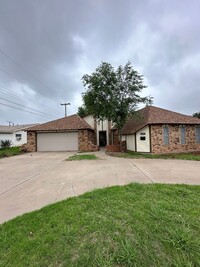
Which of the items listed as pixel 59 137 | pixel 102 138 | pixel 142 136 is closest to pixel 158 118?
pixel 142 136

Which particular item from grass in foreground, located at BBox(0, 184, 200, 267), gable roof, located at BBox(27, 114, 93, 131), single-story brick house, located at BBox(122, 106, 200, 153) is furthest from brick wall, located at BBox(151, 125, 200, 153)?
grass in foreground, located at BBox(0, 184, 200, 267)

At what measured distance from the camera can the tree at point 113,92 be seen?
15938 mm

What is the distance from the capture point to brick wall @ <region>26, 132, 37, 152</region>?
2125 cm

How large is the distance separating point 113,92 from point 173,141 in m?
6.99

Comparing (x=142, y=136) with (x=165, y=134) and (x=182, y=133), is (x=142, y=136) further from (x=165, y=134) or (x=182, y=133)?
(x=182, y=133)

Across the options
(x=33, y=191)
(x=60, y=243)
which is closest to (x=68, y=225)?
(x=60, y=243)

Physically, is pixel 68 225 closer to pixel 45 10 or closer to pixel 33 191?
pixel 33 191

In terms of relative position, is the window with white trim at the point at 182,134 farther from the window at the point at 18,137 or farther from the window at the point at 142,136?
the window at the point at 18,137

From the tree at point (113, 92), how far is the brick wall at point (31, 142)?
853 cm

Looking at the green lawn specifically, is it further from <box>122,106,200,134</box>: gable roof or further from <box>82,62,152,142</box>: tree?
<box>122,106,200,134</box>: gable roof

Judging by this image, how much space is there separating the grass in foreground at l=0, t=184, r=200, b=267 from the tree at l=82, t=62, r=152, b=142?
40.7ft

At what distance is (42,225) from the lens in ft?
10.8

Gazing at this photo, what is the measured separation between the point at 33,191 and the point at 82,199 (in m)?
2.01

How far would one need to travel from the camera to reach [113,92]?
53.1 feet
